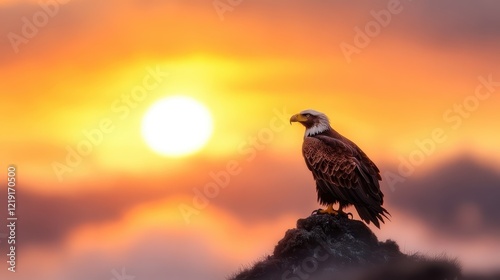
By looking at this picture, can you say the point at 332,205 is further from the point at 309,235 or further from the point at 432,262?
the point at 432,262

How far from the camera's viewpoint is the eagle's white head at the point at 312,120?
76.5ft

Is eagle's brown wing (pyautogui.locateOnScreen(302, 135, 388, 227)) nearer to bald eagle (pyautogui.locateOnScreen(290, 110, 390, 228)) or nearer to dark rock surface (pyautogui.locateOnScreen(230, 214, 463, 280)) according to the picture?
bald eagle (pyautogui.locateOnScreen(290, 110, 390, 228))

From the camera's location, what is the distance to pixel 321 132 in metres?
23.4

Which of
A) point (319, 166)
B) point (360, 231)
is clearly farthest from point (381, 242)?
point (319, 166)

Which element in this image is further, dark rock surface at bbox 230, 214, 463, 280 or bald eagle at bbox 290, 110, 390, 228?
bald eagle at bbox 290, 110, 390, 228

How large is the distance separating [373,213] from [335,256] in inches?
63.3

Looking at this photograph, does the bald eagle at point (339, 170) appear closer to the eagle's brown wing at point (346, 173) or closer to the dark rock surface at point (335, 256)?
the eagle's brown wing at point (346, 173)

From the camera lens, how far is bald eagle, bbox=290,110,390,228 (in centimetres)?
2250

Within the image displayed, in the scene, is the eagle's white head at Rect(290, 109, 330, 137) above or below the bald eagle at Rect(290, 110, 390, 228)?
above

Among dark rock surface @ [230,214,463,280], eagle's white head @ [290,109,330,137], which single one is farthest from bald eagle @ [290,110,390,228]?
dark rock surface @ [230,214,463,280]

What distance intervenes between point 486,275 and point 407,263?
10.3 ft

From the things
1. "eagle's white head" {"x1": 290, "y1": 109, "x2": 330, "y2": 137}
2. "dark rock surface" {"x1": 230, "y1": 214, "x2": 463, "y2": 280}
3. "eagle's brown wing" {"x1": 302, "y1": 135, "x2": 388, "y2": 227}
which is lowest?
"dark rock surface" {"x1": 230, "y1": 214, "x2": 463, "y2": 280}

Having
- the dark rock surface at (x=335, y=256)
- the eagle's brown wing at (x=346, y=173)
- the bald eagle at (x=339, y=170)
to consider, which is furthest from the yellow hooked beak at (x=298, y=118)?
the dark rock surface at (x=335, y=256)

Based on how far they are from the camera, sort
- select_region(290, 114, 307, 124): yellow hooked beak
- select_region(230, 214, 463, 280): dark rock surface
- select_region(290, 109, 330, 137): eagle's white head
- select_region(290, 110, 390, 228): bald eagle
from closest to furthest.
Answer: select_region(230, 214, 463, 280): dark rock surface < select_region(290, 110, 390, 228): bald eagle < select_region(290, 109, 330, 137): eagle's white head < select_region(290, 114, 307, 124): yellow hooked beak
